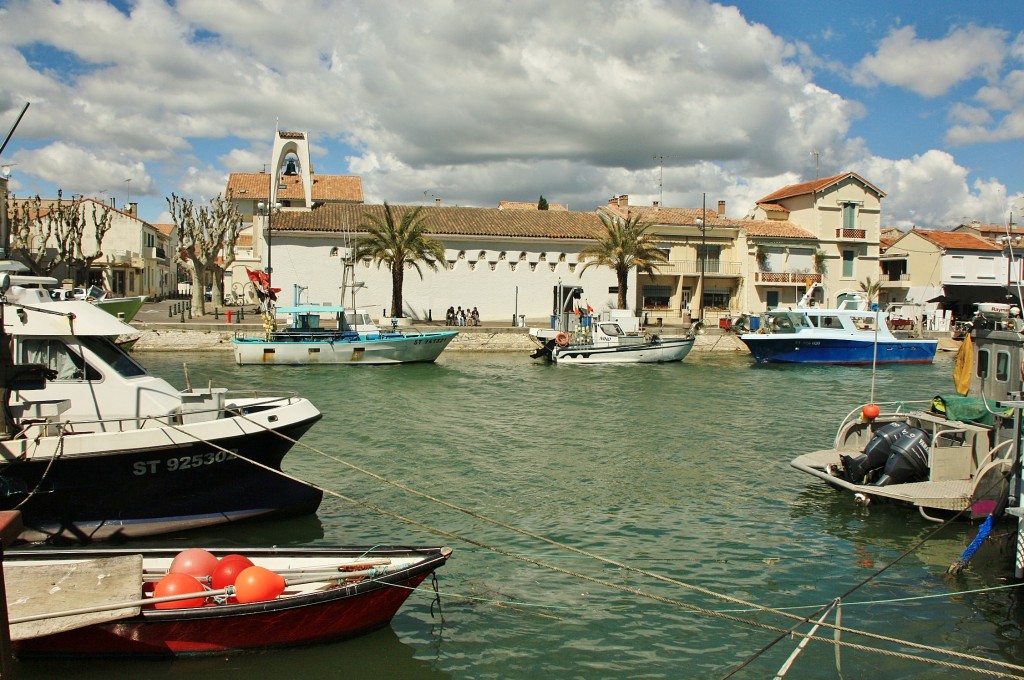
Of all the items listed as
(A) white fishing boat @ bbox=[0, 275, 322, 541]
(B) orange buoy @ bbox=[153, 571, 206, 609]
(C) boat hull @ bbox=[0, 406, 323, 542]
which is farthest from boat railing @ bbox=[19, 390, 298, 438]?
(B) orange buoy @ bbox=[153, 571, 206, 609]

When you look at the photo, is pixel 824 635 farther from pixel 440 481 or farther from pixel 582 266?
pixel 582 266

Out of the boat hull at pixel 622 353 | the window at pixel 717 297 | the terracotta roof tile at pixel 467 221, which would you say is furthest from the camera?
the window at pixel 717 297

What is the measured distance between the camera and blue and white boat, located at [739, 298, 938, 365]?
41.4 meters

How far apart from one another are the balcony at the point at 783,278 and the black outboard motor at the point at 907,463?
48.2 m

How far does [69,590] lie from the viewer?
8305 mm

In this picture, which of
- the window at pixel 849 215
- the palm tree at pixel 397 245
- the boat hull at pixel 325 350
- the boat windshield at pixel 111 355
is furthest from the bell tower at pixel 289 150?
the boat windshield at pixel 111 355

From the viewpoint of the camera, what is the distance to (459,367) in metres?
38.6

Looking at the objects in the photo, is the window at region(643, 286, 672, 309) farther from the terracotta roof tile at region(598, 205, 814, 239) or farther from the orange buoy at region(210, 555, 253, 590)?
the orange buoy at region(210, 555, 253, 590)

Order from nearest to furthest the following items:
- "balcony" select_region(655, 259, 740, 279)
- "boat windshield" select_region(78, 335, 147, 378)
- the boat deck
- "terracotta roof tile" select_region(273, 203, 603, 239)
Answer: "boat windshield" select_region(78, 335, 147, 378)
the boat deck
"terracotta roof tile" select_region(273, 203, 603, 239)
"balcony" select_region(655, 259, 740, 279)

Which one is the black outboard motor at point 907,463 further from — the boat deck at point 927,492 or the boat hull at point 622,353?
the boat hull at point 622,353

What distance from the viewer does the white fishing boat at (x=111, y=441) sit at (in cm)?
1123

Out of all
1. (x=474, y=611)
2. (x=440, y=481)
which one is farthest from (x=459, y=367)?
(x=474, y=611)

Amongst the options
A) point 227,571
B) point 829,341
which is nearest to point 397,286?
point 829,341

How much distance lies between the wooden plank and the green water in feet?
2.46
